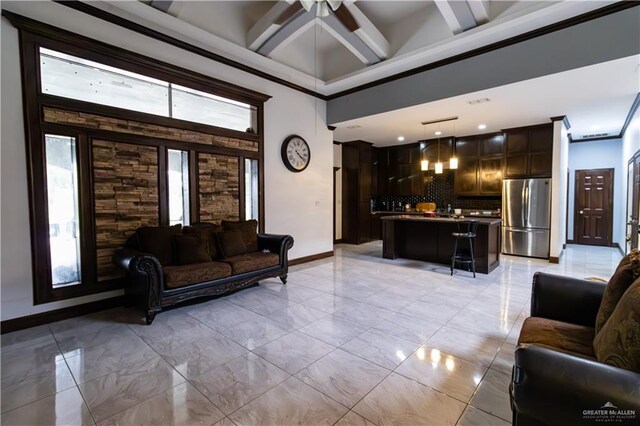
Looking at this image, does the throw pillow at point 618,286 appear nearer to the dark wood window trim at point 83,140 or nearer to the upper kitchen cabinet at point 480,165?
the dark wood window trim at point 83,140

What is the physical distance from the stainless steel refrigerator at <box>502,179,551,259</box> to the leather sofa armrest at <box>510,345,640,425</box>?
5950 mm

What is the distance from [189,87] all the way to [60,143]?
5.61ft

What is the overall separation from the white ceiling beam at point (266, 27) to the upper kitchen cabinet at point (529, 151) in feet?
18.4

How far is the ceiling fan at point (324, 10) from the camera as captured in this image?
326 cm

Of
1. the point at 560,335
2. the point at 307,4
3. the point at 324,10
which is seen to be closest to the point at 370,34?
the point at 324,10

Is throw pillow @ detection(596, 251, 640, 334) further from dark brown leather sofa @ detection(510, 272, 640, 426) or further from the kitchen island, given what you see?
the kitchen island

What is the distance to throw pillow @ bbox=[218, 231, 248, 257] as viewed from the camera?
4039mm

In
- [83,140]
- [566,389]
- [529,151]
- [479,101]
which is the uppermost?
[479,101]

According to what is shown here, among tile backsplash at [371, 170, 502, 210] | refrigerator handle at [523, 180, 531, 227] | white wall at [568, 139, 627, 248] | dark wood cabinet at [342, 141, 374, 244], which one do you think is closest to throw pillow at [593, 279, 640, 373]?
refrigerator handle at [523, 180, 531, 227]

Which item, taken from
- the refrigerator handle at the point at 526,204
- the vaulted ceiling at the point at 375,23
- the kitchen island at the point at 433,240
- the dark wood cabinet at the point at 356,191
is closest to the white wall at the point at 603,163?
the refrigerator handle at the point at 526,204

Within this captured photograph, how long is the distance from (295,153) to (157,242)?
2933 millimetres

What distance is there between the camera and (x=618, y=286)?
5.24 feet

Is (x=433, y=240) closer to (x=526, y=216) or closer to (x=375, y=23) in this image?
(x=526, y=216)

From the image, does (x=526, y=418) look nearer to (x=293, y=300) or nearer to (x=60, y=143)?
(x=293, y=300)
